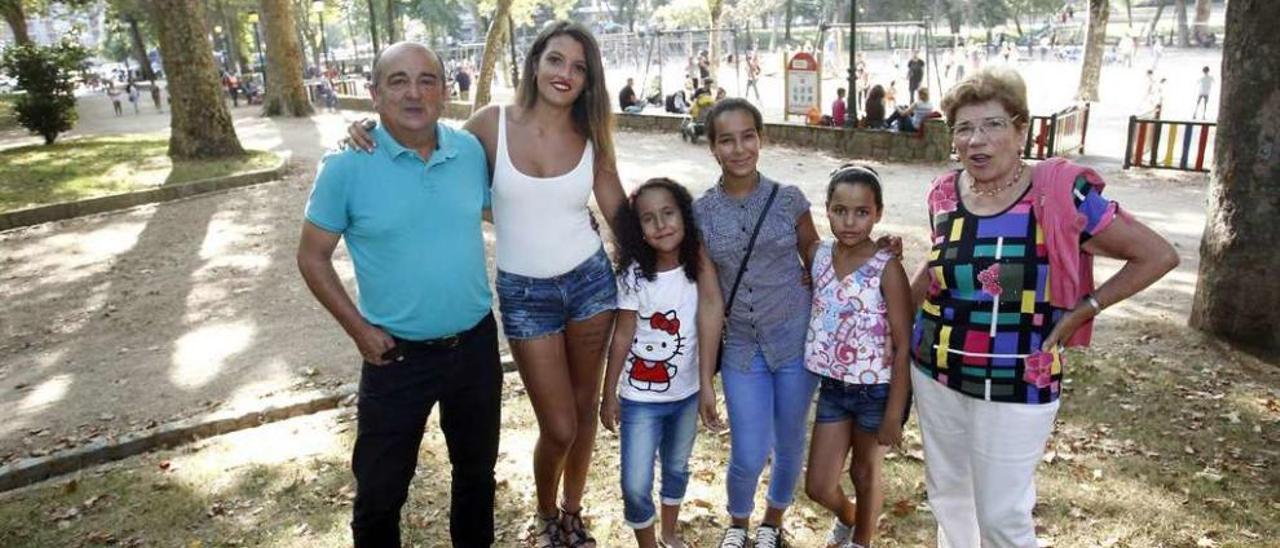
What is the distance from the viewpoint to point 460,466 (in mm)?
3283

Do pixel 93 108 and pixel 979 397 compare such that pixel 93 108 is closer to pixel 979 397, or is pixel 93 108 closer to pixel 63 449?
pixel 63 449

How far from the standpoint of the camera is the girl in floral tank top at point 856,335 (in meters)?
2.97

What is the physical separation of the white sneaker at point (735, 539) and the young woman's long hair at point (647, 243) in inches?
46.2

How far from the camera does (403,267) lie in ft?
9.29

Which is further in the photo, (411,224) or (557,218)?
(557,218)

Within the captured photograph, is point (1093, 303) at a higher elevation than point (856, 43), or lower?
lower

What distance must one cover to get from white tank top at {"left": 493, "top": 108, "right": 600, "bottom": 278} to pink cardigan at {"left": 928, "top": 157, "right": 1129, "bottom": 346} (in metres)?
1.57

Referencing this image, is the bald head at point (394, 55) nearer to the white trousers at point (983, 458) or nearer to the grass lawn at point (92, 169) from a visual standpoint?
the white trousers at point (983, 458)

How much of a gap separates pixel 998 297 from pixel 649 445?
1.41 m

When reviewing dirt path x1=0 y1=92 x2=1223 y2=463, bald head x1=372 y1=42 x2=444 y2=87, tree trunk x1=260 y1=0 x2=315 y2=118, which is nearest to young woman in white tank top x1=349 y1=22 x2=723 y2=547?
bald head x1=372 y1=42 x2=444 y2=87

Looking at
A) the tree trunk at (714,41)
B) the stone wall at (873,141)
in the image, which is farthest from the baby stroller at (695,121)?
the tree trunk at (714,41)

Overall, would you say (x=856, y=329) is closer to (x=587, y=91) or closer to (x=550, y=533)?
(x=587, y=91)

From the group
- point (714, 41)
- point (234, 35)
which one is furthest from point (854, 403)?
point (234, 35)

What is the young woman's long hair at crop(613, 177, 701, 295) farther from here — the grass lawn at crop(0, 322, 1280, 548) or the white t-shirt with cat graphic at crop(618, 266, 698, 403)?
the grass lawn at crop(0, 322, 1280, 548)
